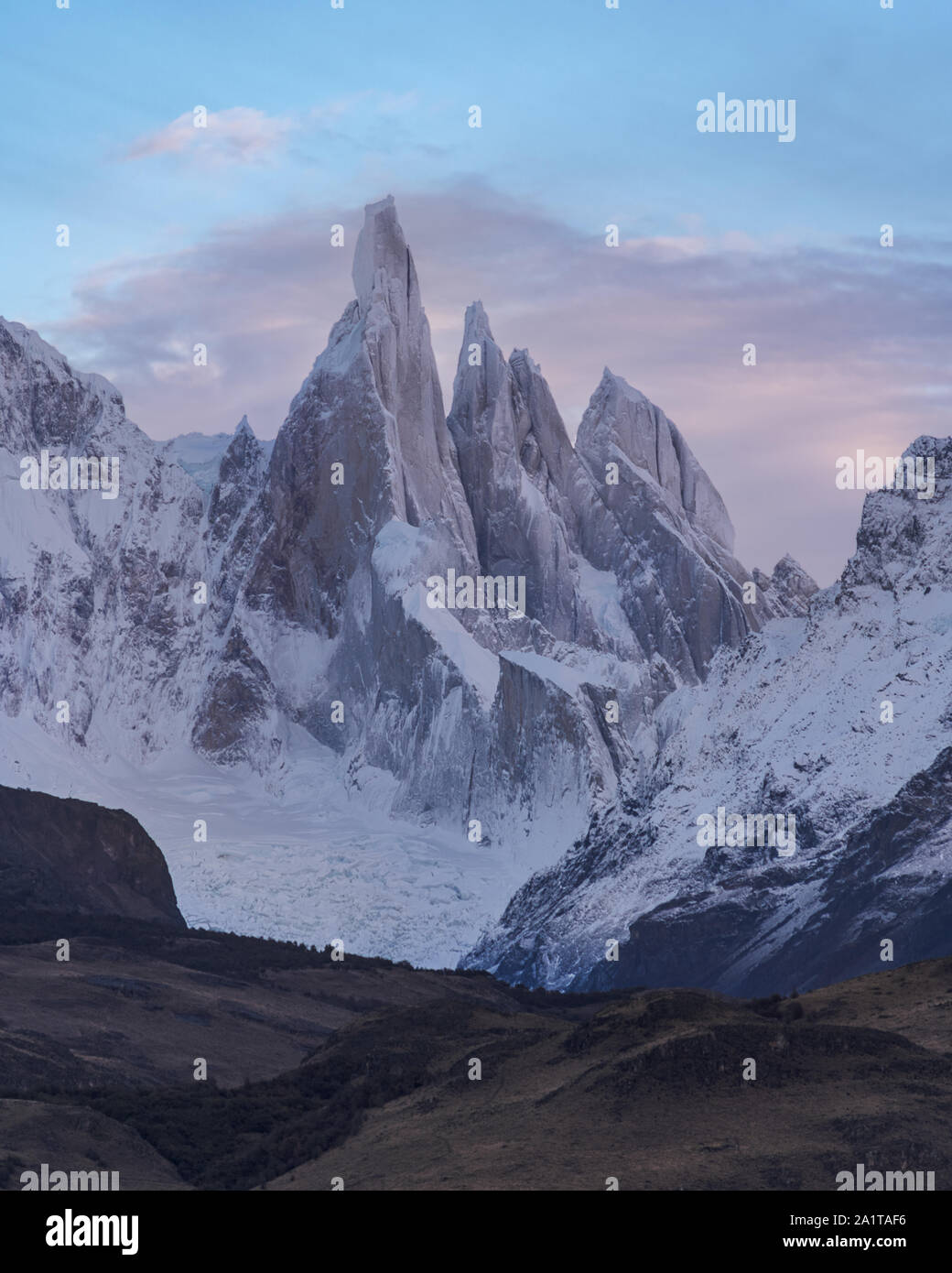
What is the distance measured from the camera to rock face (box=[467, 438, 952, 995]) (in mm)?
156000

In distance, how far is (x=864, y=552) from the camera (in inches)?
7623

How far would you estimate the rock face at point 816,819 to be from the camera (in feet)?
512

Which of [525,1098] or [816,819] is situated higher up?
[816,819]

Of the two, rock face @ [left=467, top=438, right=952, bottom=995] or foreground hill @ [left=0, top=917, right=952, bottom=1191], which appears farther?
rock face @ [left=467, top=438, right=952, bottom=995]

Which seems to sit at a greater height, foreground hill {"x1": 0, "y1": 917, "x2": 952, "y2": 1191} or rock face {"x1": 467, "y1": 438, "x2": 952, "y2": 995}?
rock face {"x1": 467, "y1": 438, "x2": 952, "y2": 995}

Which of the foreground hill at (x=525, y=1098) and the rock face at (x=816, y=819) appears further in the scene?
the rock face at (x=816, y=819)

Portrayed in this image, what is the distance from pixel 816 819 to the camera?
16975 cm

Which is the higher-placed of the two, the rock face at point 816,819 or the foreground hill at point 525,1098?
the rock face at point 816,819

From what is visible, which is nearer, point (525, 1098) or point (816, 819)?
point (525, 1098)
